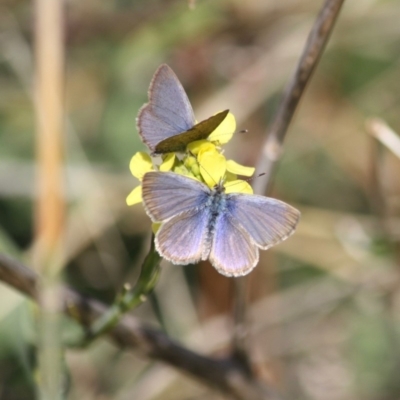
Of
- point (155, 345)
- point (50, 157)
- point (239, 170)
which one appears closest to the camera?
point (239, 170)

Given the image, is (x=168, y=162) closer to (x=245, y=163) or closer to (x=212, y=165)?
(x=212, y=165)

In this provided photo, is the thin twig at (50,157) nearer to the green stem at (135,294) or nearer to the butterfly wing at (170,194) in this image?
the green stem at (135,294)

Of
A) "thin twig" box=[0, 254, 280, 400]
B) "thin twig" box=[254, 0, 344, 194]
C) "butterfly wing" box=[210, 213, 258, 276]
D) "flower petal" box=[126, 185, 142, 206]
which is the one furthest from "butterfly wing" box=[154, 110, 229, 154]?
"thin twig" box=[0, 254, 280, 400]

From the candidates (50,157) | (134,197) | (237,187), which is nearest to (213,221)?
(237,187)

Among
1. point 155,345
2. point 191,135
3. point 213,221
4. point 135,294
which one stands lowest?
point 155,345

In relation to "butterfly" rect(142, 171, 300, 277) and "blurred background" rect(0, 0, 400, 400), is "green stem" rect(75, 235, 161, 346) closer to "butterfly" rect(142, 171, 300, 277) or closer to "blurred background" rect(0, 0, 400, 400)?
"butterfly" rect(142, 171, 300, 277)
